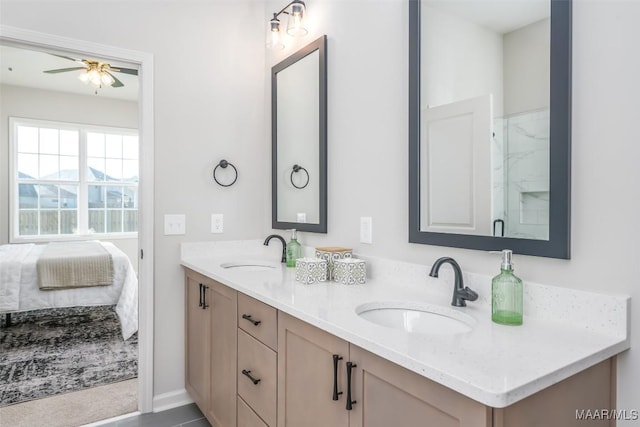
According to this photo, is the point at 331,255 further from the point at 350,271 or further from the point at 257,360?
the point at 257,360

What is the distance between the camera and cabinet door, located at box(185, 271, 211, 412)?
79.9 inches

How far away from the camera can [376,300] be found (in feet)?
4.44

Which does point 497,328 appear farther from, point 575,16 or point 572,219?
point 575,16

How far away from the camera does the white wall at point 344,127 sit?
1016 millimetres

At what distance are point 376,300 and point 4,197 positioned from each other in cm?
555

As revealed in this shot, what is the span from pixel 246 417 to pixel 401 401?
0.94 metres

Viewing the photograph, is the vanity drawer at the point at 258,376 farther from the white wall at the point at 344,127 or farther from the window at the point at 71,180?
the window at the point at 71,180

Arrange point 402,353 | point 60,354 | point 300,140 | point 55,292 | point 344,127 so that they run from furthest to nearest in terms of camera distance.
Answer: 1. point 55,292
2. point 60,354
3. point 300,140
4. point 344,127
5. point 402,353

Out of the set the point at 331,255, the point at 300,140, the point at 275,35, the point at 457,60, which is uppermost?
the point at 275,35

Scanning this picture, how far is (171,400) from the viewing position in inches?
90.5

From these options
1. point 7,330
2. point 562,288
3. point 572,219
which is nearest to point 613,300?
point 562,288

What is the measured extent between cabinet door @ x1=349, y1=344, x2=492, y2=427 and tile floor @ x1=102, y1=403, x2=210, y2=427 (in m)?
1.48

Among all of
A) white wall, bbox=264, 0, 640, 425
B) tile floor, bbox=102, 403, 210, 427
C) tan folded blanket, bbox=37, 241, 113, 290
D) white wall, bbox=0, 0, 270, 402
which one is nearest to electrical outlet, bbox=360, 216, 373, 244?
white wall, bbox=264, 0, 640, 425

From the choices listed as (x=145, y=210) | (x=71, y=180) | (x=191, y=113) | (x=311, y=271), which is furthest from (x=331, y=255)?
(x=71, y=180)
